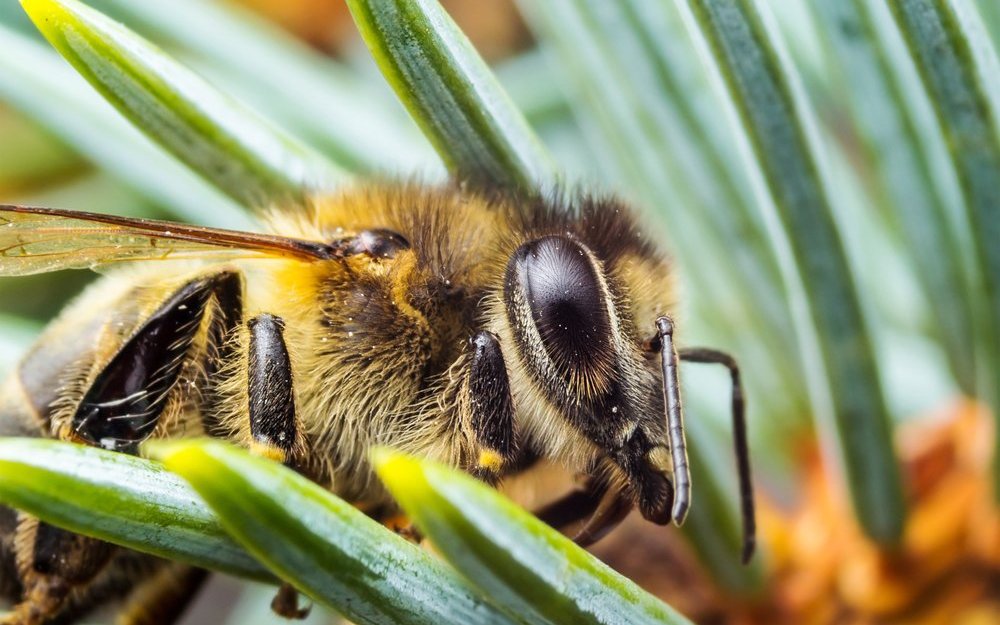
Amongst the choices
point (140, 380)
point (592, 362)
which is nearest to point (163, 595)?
point (140, 380)

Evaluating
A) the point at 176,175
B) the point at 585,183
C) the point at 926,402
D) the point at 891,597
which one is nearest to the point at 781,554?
the point at 891,597

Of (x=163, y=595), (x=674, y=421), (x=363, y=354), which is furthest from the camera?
(x=163, y=595)

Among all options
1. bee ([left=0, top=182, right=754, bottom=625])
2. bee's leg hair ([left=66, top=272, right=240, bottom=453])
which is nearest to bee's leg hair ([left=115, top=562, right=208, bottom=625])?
bee ([left=0, top=182, right=754, bottom=625])

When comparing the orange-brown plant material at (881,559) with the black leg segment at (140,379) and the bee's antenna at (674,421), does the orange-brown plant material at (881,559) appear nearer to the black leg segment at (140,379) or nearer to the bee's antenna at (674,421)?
the bee's antenna at (674,421)

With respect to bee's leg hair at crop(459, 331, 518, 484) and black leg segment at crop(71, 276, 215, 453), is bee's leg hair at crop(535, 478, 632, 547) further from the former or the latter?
black leg segment at crop(71, 276, 215, 453)

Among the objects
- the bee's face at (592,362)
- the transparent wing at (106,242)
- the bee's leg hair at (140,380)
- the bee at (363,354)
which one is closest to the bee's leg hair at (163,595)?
the bee at (363,354)

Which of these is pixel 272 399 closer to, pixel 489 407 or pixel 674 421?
pixel 489 407

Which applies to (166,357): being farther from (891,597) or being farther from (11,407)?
(891,597)
